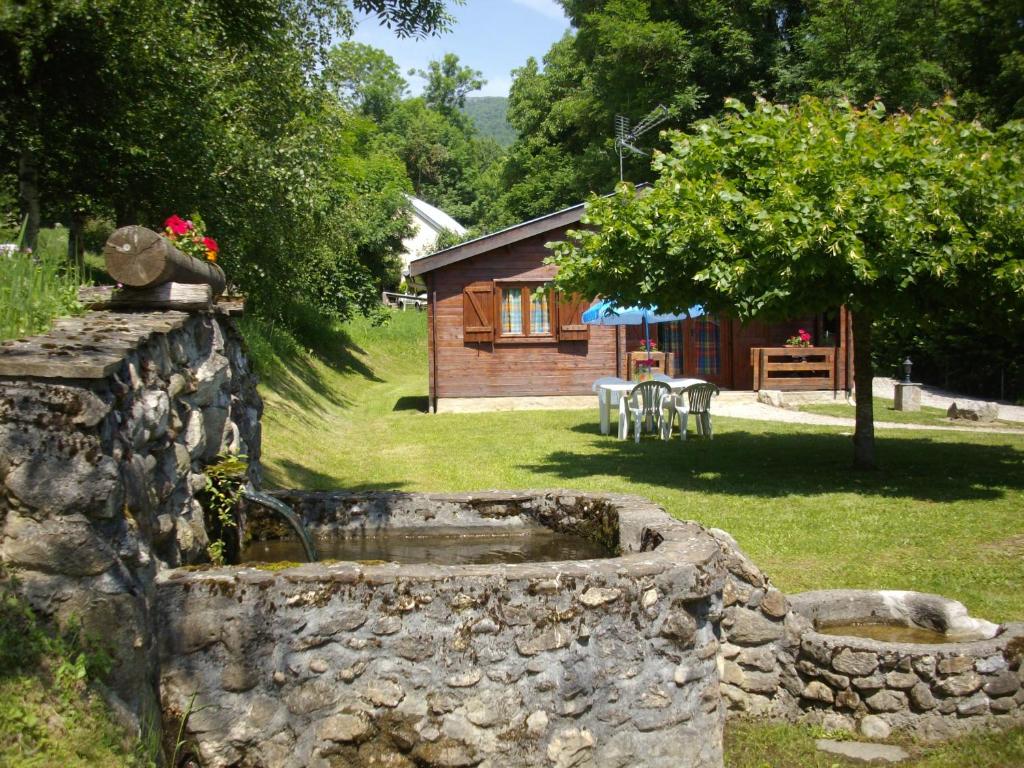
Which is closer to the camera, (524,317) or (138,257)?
(138,257)

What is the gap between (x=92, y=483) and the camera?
3.44 metres

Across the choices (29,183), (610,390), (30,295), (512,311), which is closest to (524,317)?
(512,311)

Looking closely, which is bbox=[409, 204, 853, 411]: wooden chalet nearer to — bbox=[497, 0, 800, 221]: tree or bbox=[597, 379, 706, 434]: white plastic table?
bbox=[597, 379, 706, 434]: white plastic table

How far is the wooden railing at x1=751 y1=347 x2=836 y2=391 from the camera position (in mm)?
20500

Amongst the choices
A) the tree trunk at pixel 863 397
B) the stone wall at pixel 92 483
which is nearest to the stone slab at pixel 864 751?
the stone wall at pixel 92 483

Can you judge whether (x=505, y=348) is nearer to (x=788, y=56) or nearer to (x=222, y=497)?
(x=222, y=497)

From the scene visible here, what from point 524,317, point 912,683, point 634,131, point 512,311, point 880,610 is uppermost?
point 634,131

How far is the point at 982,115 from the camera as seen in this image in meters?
25.6

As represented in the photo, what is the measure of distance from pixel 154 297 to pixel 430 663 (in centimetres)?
250

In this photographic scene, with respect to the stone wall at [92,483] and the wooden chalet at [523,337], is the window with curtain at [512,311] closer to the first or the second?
the wooden chalet at [523,337]

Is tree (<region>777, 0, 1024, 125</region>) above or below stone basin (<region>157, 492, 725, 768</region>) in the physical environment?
above

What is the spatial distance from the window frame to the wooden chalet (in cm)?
2

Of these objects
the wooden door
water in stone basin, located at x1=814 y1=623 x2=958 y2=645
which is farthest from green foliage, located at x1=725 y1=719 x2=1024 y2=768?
the wooden door

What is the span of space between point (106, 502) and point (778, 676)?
370 centimetres
